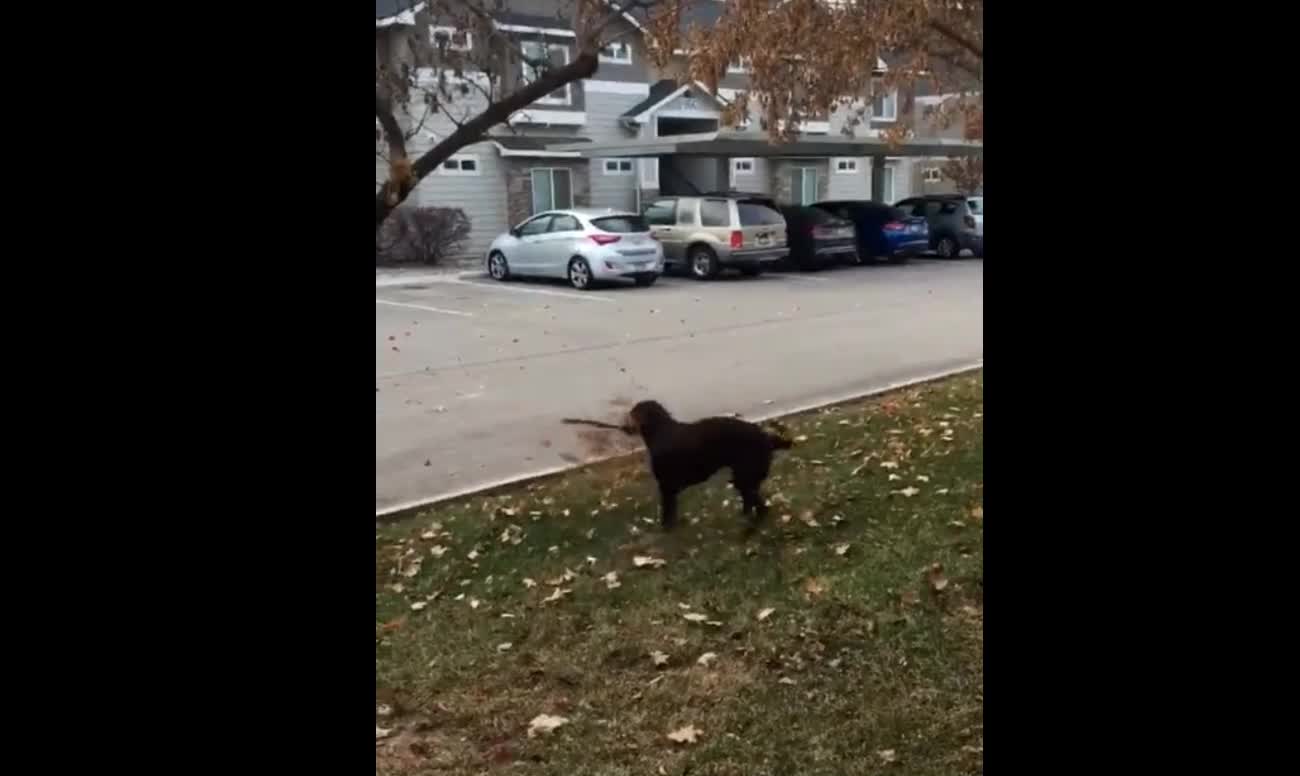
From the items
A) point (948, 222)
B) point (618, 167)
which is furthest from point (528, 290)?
point (948, 222)

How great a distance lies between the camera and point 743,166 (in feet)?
73.6

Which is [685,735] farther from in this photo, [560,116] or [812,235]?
[560,116]

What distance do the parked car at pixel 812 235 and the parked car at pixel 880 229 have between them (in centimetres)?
90

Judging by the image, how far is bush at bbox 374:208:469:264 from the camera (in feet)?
66.7

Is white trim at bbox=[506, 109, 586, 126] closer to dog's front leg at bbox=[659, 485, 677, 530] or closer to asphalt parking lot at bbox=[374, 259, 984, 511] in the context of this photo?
asphalt parking lot at bbox=[374, 259, 984, 511]

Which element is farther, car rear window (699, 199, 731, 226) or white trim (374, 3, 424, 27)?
car rear window (699, 199, 731, 226)

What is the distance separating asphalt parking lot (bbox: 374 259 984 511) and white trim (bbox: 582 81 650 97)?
521 cm

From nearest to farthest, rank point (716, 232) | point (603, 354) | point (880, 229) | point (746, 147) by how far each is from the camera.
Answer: point (603, 354), point (716, 232), point (746, 147), point (880, 229)

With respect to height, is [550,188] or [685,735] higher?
[550,188]

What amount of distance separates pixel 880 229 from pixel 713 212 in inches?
178

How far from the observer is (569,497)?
6.53m

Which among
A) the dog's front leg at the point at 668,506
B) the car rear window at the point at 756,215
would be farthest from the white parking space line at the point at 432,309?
the dog's front leg at the point at 668,506

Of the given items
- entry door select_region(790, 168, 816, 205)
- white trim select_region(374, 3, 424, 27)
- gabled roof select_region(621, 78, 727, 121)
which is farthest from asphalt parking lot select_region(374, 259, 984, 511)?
entry door select_region(790, 168, 816, 205)

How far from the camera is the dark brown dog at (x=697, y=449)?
18.1 ft
